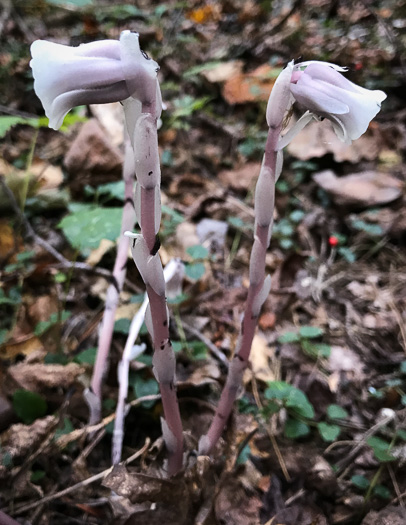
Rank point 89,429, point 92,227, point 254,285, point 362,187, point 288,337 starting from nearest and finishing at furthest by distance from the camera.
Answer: point 254,285, point 89,429, point 92,227, point 288,337, point 362,187

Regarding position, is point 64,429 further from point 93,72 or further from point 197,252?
point 93,72

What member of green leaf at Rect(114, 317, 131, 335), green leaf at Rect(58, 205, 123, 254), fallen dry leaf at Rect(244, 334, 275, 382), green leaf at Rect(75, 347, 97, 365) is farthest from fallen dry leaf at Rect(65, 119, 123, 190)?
fallen dry leaf at Rect(244, 334, 275, 382)

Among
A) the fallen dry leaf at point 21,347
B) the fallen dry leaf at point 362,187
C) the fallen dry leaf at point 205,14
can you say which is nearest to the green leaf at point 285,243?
the fallen dry leaf at point 362,187

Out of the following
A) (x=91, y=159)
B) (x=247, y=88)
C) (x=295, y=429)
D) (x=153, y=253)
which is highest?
(x=247, y=88)

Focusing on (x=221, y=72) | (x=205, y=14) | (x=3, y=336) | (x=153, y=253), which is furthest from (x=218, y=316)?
(x=205, y=14)

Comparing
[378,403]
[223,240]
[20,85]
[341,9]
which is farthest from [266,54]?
[378,403]

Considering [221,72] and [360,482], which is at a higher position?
[221,72]
